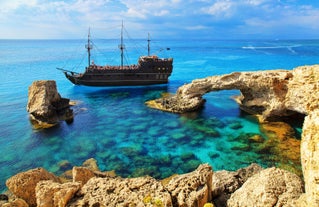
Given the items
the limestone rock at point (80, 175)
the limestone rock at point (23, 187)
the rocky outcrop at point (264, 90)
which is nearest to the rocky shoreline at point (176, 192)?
the limestone rock at point (23, 187)

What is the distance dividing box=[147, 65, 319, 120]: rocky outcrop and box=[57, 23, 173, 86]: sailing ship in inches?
469

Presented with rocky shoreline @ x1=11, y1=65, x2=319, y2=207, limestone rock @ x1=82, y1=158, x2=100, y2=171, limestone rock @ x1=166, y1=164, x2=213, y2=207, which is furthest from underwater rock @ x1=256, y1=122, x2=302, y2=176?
limestone rock @ x1=82, y1=158, x2=100, y2=171

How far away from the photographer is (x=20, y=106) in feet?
100

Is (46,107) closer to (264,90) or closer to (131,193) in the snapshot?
(131,193)

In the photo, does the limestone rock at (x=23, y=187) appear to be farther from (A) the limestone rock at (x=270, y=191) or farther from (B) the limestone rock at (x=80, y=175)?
(A) the limestone rock at (x=270, y=191)

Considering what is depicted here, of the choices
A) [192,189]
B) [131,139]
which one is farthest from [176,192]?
[131,139]

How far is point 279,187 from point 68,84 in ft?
145

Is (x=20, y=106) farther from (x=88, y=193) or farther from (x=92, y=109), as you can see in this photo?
(x=88, y=193)

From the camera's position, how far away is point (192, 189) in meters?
7.07

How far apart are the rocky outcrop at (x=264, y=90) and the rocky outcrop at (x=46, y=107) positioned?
35.9 ft

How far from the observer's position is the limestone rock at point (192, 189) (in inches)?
262

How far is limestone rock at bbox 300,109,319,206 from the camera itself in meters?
4.32

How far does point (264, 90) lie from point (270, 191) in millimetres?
18398

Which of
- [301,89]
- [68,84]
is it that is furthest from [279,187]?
[68,84]
